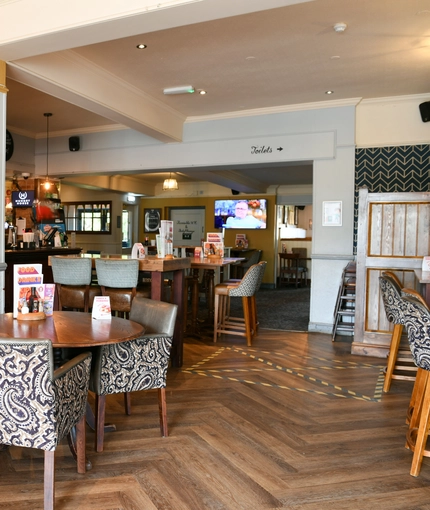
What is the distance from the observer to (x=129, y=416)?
3279 mm

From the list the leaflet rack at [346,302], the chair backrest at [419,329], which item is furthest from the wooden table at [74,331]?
the leaflet rack at [346,302]

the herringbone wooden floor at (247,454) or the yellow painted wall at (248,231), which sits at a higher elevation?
the yellow painted wall at (248,231)

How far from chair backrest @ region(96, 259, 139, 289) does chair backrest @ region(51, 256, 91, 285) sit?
0.57 ft

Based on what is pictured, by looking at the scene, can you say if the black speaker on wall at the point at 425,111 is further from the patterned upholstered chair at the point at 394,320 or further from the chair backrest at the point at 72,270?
the chair backrest at the point at 72,270

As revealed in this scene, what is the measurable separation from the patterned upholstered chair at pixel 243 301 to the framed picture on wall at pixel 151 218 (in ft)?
26.5

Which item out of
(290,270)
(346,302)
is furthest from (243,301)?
(290,270)

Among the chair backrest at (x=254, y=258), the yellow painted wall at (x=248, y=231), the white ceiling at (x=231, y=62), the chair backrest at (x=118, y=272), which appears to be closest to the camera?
the white ceiling at (x=231, y=62)

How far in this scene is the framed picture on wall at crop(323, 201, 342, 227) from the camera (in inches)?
247

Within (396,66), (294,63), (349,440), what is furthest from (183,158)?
(349,440)

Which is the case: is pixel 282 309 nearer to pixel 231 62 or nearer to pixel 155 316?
pixel 231 62

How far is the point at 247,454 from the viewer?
2742mm

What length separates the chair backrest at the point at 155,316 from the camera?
2893 mm

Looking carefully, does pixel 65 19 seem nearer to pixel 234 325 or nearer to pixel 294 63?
pixel 294 63

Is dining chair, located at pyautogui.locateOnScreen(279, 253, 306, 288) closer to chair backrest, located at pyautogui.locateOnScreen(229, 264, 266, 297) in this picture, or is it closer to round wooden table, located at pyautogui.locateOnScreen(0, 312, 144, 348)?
chair backrest, located at pyautogui.locateOnScreen(229, 264, 266, 297)
